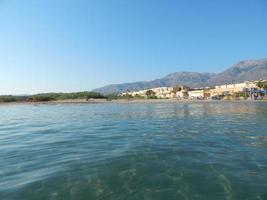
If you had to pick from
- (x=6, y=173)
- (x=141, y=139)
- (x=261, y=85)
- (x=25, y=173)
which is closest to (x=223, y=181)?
(x=25, y=173)

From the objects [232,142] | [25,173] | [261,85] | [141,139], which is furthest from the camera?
[261,85]

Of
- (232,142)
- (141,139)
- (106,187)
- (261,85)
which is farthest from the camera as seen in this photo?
(261,85)

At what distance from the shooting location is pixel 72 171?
46.3ft

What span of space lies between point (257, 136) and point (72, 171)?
16.3 m

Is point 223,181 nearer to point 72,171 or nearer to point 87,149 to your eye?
point 72,171

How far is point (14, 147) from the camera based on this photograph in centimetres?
2188

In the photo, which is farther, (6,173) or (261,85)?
(261,85)

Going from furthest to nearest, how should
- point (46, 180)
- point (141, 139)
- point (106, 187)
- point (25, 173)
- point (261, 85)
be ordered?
point (261, 85) → point (141, 139) → point (25, 173) → point (46, 180) → point (106, 187)

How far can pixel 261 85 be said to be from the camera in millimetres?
158375

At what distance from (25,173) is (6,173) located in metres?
0.92

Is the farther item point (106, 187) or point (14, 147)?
point (14, 147)

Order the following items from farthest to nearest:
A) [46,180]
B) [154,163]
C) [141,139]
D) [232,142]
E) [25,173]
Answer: [141,139], [232,142], [154,163], [25,173], [46,180]

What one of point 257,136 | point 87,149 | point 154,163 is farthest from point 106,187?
point 257,136

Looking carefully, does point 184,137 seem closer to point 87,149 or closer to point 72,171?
point 87,149
